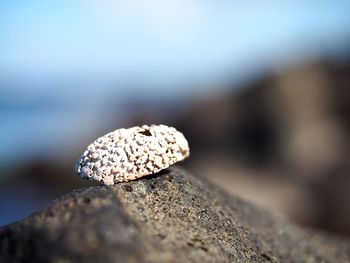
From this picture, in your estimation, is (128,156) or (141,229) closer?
(141,229)

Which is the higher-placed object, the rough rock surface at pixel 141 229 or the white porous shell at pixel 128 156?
the white porous shell at pixel 128 156

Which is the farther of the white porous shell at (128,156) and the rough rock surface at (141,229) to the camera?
the white porous shell at (128,156)

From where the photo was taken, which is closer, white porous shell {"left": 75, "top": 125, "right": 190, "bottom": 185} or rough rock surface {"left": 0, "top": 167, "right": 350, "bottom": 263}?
rough rock surface {"left": 0, "top": 167, "right": 350, "bottom": 263}

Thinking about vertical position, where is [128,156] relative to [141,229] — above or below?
above

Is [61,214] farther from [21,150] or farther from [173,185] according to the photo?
[21,150]

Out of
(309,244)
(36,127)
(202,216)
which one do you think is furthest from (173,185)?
(36,127)
